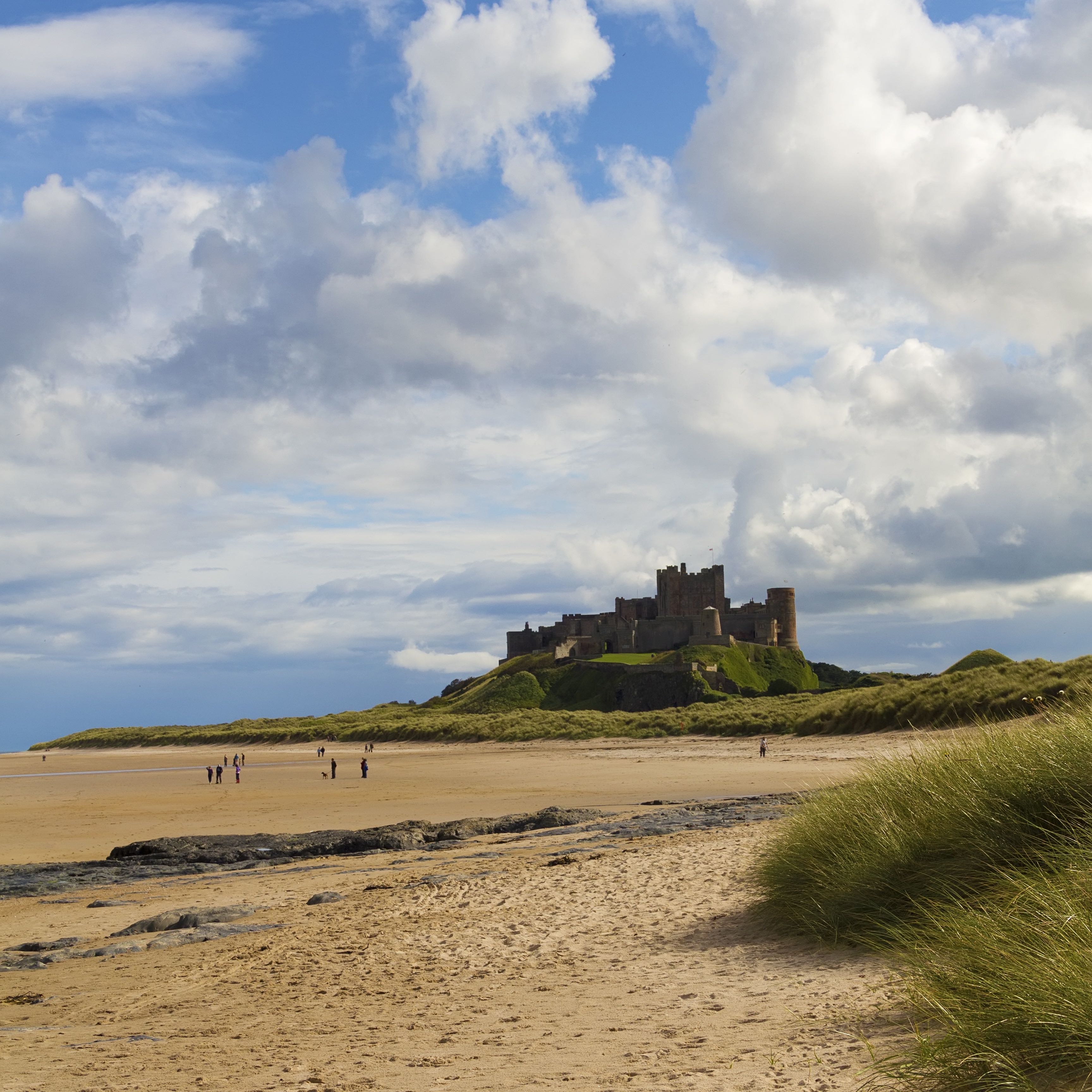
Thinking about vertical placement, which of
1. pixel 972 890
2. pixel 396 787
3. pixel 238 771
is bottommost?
pixel 396 787

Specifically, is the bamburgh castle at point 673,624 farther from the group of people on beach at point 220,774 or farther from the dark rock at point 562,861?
the dark rock at point 562,861

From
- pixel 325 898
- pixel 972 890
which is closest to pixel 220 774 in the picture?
pixel 325 898

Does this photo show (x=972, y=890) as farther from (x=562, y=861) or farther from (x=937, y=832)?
(x=562, y=861)

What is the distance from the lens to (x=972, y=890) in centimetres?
668

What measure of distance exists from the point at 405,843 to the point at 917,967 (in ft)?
46.3

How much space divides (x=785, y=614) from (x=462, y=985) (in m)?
108

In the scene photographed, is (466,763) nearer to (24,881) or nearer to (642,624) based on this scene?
(24,881)

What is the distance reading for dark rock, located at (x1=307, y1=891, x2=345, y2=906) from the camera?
11891mm

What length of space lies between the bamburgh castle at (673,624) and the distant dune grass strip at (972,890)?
94.6 meters

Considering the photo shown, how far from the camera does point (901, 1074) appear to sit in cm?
415

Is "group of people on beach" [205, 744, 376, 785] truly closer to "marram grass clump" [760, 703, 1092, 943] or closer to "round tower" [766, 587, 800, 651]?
"marram grass clump" [760, 703, 1092, 943]

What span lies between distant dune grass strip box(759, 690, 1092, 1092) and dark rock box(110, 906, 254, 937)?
6.10 m

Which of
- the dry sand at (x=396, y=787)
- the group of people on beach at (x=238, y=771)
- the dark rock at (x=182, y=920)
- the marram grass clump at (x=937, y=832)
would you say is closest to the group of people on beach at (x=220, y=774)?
the group of people on beach at (x=238, y=771)

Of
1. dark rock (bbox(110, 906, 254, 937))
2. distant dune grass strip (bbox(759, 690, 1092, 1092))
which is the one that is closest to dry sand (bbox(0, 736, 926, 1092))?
dark rock (bbox(110, 906, 254, 937))
